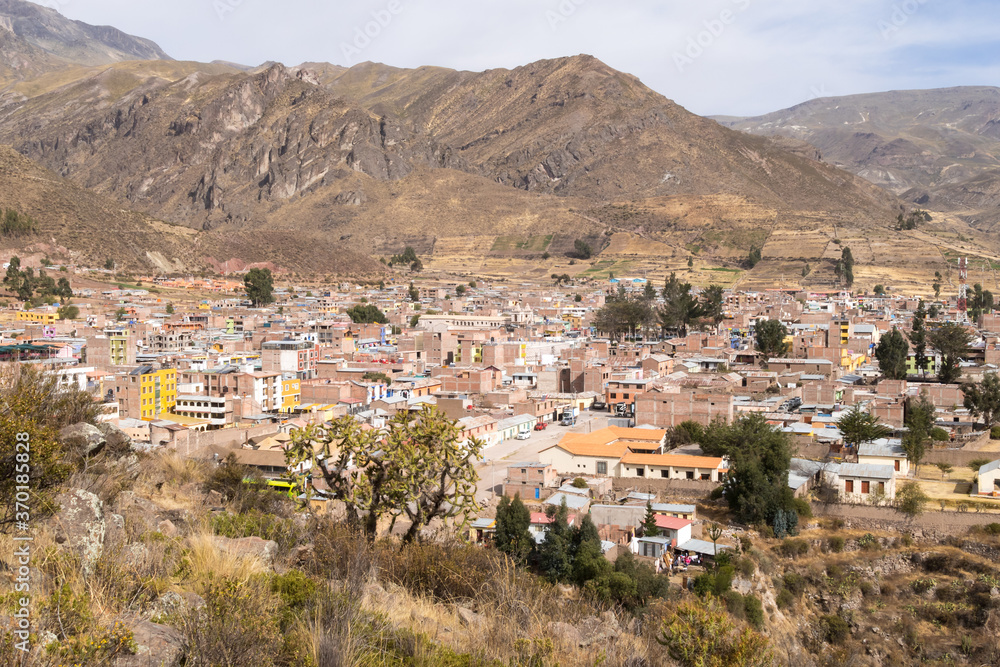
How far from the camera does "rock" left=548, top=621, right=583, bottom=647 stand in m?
4.69

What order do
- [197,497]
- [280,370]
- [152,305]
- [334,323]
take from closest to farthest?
[197,497]
[280,370]
[334,323]
[152,305]

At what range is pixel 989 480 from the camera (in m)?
17.8

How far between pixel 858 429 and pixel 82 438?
18.0 metres

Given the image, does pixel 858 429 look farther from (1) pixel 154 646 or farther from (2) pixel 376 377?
(1) pixel 154 646

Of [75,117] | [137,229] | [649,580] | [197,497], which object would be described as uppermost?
[75,117]

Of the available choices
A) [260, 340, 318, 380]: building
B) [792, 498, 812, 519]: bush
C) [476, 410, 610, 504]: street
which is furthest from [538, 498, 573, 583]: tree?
[260, 340, 318, 380]: building

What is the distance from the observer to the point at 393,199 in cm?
10931

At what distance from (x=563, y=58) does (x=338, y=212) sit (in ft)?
197

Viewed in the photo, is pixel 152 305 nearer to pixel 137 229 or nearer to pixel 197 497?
pixel 137 229

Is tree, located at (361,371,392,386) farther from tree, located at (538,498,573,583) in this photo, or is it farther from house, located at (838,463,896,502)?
tree, located at (538,498,573,583)

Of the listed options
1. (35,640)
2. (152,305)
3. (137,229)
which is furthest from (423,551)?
(137,229)

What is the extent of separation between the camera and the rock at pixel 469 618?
15.5ft

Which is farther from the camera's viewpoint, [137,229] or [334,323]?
[137,229]

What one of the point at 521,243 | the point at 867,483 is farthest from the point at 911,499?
the point at 521,243
